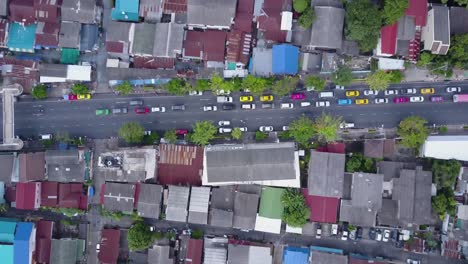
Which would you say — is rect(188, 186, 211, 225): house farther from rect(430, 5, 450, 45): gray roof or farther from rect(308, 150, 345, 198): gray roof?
rect(430, 5, 450, 45): gray roof

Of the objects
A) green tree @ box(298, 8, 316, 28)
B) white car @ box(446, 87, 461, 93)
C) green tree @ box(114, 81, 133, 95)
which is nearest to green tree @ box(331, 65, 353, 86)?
green tree @ box(298, 8, 316, 28)

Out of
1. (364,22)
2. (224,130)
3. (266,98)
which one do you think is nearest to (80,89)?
(224,130)

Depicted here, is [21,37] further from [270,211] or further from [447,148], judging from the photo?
[447,148]

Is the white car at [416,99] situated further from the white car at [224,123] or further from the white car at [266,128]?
the white car at [224,123]

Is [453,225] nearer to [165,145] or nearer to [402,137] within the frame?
[402,137]

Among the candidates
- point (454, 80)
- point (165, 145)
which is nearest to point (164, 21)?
point (165, 145)

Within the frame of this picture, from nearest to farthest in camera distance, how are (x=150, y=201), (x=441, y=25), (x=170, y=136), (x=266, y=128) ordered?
(x=441, y=25), (x=150, y=201), (x=170, y=136), (x=266, y=128)

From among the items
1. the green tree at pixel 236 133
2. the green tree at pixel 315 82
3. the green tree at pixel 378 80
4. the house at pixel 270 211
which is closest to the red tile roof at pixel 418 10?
the green tree at pixel 378 80

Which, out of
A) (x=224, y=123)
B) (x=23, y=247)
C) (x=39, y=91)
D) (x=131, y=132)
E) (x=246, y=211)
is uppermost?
(x=39, y=91)
